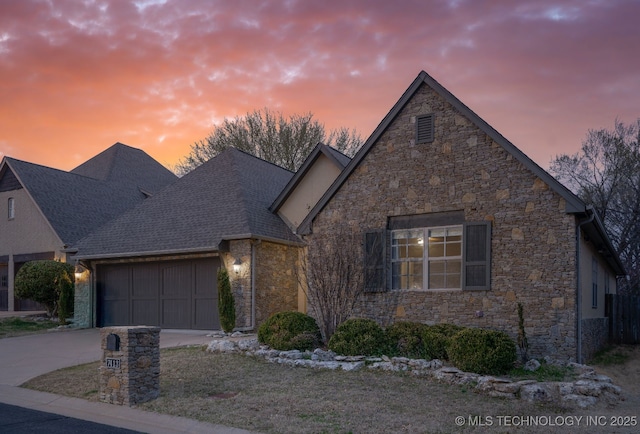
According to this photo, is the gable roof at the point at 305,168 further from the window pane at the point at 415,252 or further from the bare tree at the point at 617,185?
the bare tree at the point at 617,185

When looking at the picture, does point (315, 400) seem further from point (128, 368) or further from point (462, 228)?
point (462, 228)

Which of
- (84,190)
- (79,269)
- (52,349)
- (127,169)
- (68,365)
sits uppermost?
(127,169)

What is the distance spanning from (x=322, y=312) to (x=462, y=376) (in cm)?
394

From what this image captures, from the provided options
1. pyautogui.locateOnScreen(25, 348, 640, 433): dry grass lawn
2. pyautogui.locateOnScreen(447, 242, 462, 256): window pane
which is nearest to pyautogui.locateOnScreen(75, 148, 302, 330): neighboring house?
pyautogui.locateOnScreen(25, 348, 640, 433): dry grass lawn

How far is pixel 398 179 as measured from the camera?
13070mm

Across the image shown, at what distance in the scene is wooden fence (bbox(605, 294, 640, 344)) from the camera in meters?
17.5

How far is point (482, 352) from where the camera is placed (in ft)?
30.5

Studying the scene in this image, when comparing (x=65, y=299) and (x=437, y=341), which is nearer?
(x=437, y=341)

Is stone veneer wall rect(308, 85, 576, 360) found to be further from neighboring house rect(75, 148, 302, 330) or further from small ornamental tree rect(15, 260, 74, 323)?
small ornamental tree rect(15, 260, 74, 323)

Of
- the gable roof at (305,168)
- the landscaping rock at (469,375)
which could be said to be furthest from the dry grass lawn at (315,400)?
the gable roof at (305,168)

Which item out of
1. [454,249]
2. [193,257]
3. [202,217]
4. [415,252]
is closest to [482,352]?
[454,249]

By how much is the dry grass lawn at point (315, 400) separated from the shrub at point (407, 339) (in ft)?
3.80

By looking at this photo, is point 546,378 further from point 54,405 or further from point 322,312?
point 54,405

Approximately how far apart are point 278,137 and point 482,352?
2676 cm
